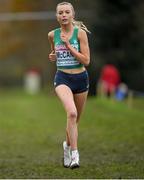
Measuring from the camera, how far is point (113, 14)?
3894 centimetres

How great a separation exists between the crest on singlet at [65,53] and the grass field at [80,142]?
4.54ft

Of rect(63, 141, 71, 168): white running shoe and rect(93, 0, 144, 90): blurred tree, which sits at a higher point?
rect(63, 141, 71, 168): white running shoe

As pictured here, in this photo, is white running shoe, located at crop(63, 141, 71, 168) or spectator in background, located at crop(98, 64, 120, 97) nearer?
white running shoe, located at crop(63, 141, 71, 168)

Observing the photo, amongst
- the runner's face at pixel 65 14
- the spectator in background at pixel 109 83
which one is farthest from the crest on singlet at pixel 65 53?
the spectator in background at pixel 109 83

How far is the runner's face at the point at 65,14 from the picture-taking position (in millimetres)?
9812

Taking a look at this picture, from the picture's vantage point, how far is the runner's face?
981cm

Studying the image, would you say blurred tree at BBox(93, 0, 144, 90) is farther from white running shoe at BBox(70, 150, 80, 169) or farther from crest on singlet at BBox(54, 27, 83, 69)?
white running shoe at BBox(70, 150, 80, 169)

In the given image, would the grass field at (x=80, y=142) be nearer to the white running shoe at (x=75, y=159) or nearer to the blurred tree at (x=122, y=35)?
the white running shoe at (x=75, y=159)

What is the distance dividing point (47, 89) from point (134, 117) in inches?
1028

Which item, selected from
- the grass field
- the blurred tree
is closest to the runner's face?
the grass field

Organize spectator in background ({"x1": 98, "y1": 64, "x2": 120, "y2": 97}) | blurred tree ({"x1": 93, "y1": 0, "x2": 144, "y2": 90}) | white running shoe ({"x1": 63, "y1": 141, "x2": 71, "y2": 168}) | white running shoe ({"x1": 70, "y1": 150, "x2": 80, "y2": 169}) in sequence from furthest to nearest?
1. blurred tree ({"x1": 93, "y1": 0, "x2": 144, "y2": 90})
2. spectator in background ({"x1": 98, "y1": 64, "x2": 120, "y2": 97})
3. white running shoe ({"x1": 63, "y1": 141, "x2": 71, "y2": 168})
4. white running shoe ({"x1": 70, "y1": 150, "x2": 80, "y2": 169})

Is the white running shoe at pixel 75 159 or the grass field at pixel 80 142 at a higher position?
the white running shoe at pixel 75 159

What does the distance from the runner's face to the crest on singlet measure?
166 millimetres

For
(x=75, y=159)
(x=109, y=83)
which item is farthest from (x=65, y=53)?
(x=109, y=83)
